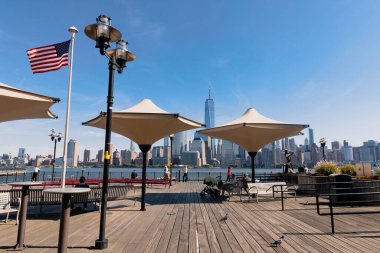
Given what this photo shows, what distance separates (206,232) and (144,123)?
4.80 metres

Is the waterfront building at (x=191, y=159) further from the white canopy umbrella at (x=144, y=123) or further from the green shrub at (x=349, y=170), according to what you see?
the white canopy umbrella at (x=144, y=123)

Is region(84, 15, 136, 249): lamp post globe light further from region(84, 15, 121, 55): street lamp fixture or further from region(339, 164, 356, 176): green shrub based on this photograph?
region(339, 164, 356, 176): green shrub

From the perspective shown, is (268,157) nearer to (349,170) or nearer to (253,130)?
(349,170)

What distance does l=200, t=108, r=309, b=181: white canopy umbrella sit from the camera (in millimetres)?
10844

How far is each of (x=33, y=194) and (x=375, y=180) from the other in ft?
41.7

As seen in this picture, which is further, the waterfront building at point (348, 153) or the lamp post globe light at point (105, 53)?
the waterfront building at point (348, 153)

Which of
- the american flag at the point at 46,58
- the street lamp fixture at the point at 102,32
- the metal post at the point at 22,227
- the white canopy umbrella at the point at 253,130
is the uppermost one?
the american flag at the point at 46,58

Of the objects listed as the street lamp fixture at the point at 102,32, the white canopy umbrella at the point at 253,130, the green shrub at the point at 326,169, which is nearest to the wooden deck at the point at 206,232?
the white canopy umbrella at the point at 253,130

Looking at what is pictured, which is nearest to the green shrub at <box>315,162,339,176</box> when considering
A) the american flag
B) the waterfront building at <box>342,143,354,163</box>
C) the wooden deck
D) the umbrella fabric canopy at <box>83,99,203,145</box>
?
the wooden deck

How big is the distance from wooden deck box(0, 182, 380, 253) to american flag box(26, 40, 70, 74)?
15.2ft

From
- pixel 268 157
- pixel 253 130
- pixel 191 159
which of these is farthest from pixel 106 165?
pixel 191 159

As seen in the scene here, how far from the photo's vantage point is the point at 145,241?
5.25m

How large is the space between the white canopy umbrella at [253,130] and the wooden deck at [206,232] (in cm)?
375

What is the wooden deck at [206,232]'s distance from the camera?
4.87m
